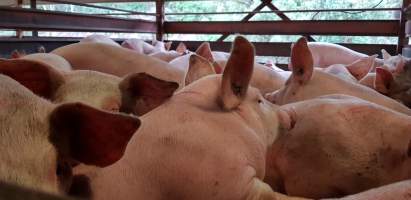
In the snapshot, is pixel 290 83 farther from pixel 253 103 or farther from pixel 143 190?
pixel 143 190

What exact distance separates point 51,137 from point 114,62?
1.51 m

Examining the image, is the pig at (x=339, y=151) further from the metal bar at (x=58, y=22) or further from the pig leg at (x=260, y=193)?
the metal bar at (x=58, y=22)

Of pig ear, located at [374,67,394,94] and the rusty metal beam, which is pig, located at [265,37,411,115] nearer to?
pig ear, located at [374,67,394,94]

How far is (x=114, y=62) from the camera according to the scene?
216cm

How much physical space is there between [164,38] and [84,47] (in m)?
4.02

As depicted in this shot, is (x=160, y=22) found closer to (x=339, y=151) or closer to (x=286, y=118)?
(x=286, y=118)

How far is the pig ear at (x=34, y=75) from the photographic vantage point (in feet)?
3.46

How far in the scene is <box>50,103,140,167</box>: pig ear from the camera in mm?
652

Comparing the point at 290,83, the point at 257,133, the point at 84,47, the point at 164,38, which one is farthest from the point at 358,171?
the point at 164,38

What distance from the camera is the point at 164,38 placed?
6266 mm

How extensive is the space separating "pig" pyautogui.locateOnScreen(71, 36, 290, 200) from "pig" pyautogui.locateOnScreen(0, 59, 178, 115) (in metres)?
0.13

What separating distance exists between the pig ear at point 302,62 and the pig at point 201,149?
714 mm

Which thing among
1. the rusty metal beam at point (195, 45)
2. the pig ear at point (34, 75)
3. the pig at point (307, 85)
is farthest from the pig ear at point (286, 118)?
the rusty metal beam at point (195, 45)

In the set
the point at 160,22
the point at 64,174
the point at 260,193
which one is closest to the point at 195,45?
the point at 160,22
